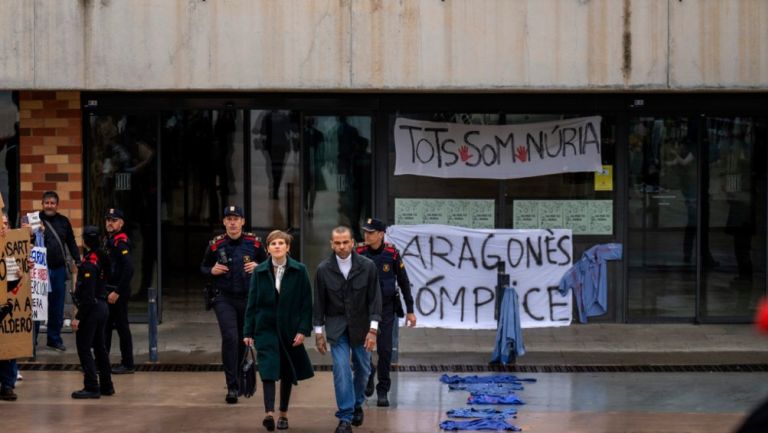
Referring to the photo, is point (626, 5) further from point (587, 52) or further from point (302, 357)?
point (302, 357)

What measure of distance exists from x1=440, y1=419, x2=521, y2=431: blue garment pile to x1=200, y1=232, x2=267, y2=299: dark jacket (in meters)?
2.29

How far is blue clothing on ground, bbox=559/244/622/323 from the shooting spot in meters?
15.3

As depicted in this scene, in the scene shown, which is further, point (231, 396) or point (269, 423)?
point (231, 396)

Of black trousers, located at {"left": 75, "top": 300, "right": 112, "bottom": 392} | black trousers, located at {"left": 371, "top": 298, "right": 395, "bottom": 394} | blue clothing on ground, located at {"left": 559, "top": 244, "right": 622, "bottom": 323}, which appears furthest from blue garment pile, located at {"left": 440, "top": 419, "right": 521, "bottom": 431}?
blue clothing on ground, located at {"left": 559, "top": 244, "right": 622, "bottom": 323}

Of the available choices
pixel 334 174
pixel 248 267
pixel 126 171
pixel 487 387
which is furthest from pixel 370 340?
pixel 126 171

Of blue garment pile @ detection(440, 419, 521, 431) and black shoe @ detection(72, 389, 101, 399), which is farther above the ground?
black shoe @ detection(72, 389, 101, 399)

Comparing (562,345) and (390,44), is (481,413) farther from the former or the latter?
(390,44)

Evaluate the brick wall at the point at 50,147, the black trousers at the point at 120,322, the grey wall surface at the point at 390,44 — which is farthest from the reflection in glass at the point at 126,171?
the black trousers at the point at 120,322

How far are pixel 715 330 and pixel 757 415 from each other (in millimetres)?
12661

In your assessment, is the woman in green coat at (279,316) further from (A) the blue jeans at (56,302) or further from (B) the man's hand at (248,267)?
(A) the blue jeans at (56,302)

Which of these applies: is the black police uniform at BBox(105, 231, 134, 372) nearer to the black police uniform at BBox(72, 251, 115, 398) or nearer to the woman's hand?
the black police uniform at BBox(72, 251, 115, 398)

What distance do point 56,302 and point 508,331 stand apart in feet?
16.5

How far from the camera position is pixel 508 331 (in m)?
12.9

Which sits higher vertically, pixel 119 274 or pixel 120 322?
pixel 119 274
